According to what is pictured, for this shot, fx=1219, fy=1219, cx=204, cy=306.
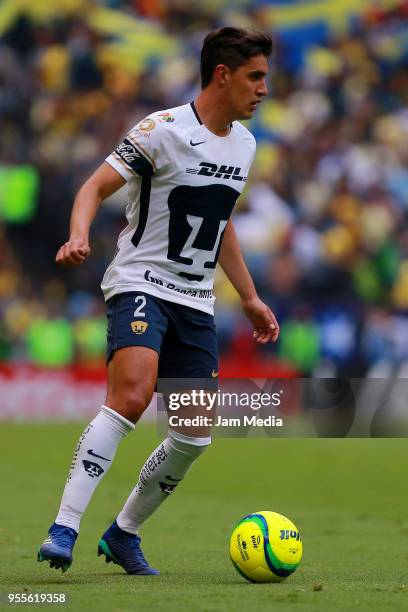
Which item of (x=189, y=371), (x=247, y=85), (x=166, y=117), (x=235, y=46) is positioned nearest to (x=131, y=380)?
(x=189, y=371)

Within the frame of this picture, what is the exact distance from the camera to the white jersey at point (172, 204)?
519cm

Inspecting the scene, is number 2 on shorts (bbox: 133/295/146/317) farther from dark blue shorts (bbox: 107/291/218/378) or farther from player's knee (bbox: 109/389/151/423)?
player's knee (bbox: 109/389/151/423)

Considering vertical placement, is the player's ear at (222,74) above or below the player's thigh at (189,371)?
above

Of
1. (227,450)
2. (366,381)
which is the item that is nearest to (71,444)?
(227,450)

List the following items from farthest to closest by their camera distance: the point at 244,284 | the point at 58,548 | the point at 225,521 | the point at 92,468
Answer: the point at 225,521, the point at 244,284, the point at 92,468, the point at 58,548

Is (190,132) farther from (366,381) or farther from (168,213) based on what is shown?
(366,381)

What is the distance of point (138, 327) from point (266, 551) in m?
1.05

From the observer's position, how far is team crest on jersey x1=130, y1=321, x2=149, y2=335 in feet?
16.5

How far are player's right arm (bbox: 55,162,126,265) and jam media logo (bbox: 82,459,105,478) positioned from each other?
0.82 meters

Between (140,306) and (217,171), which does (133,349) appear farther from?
(217,171)

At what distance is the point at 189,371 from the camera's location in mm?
5305

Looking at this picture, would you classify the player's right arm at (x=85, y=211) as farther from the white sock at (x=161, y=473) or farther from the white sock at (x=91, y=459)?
the white sock at (x=161, y=473)

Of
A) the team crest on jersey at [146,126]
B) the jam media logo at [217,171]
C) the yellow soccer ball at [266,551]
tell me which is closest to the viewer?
the yellow soccer ball at [266,551]

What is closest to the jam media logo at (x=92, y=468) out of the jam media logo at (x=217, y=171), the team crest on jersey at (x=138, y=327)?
the team crest on jersey at (x=138, y=327)
